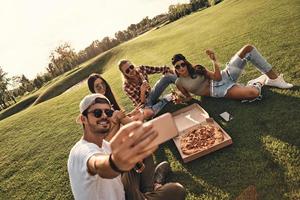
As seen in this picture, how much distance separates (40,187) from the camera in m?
7.64

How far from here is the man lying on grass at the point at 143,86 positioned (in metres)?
8.26

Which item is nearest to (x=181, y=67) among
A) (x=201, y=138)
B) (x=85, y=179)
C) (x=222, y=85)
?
(x=222, y=85)

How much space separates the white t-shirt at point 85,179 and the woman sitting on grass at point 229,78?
14.8ft

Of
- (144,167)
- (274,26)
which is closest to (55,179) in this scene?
(144,167)

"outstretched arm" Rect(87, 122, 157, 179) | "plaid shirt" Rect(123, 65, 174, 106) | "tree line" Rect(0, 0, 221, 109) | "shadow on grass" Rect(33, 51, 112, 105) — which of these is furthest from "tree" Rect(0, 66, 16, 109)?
"outstretched arm" Rect(87, 122, 157, 179)

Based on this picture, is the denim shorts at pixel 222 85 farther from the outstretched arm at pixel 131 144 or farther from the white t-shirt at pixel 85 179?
the outstretched arm at pixel 131 144

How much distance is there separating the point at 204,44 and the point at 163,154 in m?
10.6

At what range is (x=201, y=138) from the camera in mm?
6109

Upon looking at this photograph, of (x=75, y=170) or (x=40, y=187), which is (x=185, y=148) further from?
(x=40, y=187)

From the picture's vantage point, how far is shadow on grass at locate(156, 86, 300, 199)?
4.62 m

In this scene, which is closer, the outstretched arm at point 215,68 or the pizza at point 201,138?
the pizza at point 201,138

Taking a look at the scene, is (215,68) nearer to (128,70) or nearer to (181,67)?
(181,67)

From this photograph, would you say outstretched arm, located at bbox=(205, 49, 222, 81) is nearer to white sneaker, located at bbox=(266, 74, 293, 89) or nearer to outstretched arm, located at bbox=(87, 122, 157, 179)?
white sneaker, located at bbox=(266, 74, 293, 89)

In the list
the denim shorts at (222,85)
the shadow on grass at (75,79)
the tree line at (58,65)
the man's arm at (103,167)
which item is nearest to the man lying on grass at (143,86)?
the denim shorts at (222,85)
